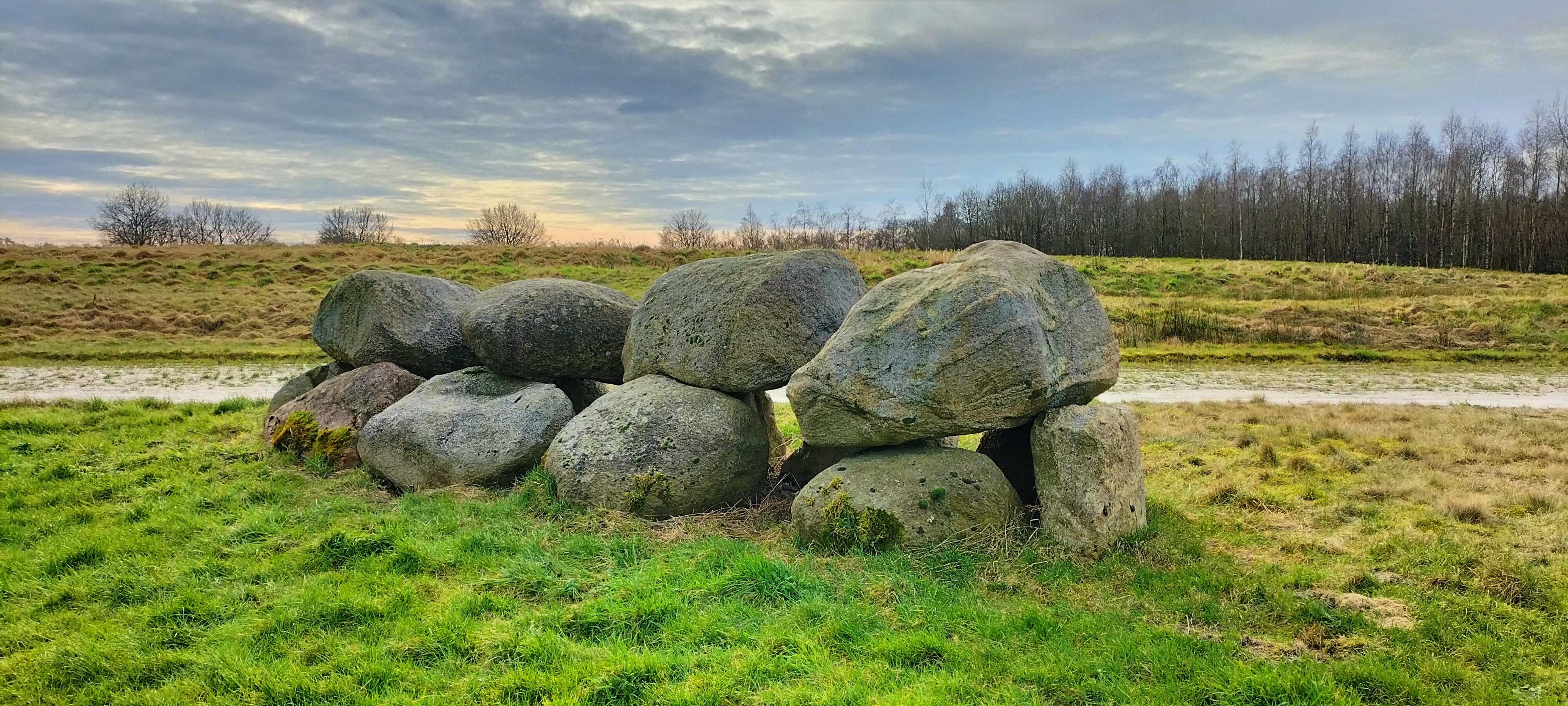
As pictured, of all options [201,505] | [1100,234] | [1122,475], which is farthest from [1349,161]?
[201,505]

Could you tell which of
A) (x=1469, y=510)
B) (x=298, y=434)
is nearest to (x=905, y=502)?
(x=1469, y=510)

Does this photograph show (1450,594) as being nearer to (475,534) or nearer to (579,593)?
(579,593)

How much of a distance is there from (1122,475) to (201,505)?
10083 millimetres

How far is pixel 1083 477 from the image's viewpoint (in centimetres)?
744

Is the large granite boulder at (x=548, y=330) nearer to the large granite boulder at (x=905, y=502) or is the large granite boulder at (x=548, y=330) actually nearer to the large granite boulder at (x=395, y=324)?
the large granite boulder at (x=395, y=324)

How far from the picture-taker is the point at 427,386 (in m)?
11.2

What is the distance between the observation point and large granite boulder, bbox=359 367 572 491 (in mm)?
9977

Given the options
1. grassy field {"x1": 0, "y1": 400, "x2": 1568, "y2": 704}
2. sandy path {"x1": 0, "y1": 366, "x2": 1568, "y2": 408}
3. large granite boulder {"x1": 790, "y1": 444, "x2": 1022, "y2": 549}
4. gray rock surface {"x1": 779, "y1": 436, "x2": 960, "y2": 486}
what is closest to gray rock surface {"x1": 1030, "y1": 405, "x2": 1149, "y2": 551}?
grassy field {"x1": 0, "y1": 400, "x2": 1568, "y2": 704}

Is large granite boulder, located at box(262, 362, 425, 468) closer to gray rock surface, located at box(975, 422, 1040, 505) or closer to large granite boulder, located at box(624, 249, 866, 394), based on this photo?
large granite boulder, located at box(624, 249, 866, 394)

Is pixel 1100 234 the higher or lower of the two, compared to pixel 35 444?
higher

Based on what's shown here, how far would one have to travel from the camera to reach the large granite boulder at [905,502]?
293 inches

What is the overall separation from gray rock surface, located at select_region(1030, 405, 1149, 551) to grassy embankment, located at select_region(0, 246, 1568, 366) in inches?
799

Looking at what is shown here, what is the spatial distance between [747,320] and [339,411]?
21.4ft

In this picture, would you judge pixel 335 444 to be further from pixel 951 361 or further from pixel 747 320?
pixel 951 361
